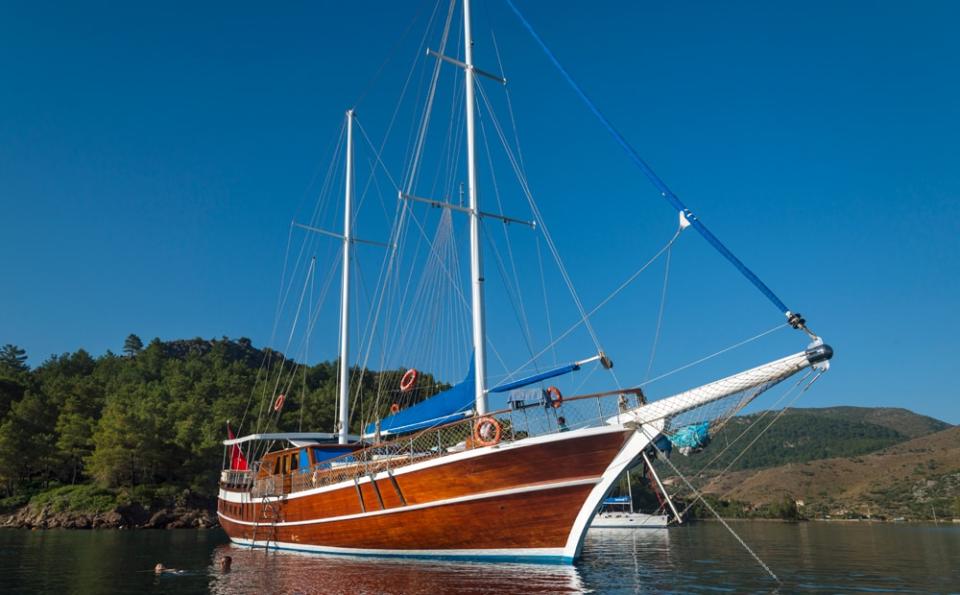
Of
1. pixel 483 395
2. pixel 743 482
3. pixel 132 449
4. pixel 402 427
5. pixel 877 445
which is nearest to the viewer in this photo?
pixel 483 395

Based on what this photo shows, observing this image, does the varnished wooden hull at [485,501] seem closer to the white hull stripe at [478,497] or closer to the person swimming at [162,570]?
the white hull stripe at [478,497]

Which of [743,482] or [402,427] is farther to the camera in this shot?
[743,482]

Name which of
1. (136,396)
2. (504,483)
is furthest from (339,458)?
(136,396)

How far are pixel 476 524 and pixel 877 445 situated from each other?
113 m

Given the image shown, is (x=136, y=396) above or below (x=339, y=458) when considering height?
above

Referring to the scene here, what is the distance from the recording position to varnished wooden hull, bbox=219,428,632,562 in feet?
52.4

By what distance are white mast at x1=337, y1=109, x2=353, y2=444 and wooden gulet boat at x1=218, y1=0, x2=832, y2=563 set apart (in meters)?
5.77

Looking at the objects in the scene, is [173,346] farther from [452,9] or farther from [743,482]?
[452,9]

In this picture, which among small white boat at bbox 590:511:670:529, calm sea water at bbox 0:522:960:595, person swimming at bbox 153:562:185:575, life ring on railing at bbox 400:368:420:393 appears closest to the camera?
calm sea water at bbox 0:522:960:595

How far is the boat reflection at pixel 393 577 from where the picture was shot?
13859 millimetres

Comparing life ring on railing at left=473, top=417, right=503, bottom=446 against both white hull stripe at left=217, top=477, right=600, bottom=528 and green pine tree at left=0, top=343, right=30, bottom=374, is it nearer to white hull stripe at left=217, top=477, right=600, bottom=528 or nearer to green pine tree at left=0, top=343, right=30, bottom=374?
white hull stripe at left=217, top=477, right=600, bottom=528

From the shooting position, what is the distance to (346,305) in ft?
102

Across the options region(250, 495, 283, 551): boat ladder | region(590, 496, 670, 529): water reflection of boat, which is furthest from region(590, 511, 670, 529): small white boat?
region(250, 495, 283, 551): boat ladder

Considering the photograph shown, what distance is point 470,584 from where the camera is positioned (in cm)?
1404
